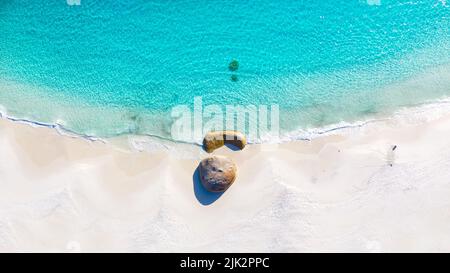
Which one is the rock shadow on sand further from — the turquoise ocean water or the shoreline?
the turquoise ocean water

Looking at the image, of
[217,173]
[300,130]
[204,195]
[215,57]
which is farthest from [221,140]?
[215,57]

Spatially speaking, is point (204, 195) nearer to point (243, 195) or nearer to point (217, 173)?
point (217, 173)

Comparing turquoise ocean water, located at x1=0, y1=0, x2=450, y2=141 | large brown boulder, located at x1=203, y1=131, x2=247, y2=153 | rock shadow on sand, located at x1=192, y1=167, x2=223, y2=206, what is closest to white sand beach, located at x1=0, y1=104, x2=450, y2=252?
rock shadow on sand, located at x1=192, y1=167, x2=223, y2=206

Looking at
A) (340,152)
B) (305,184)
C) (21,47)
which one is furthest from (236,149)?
(21,47)
